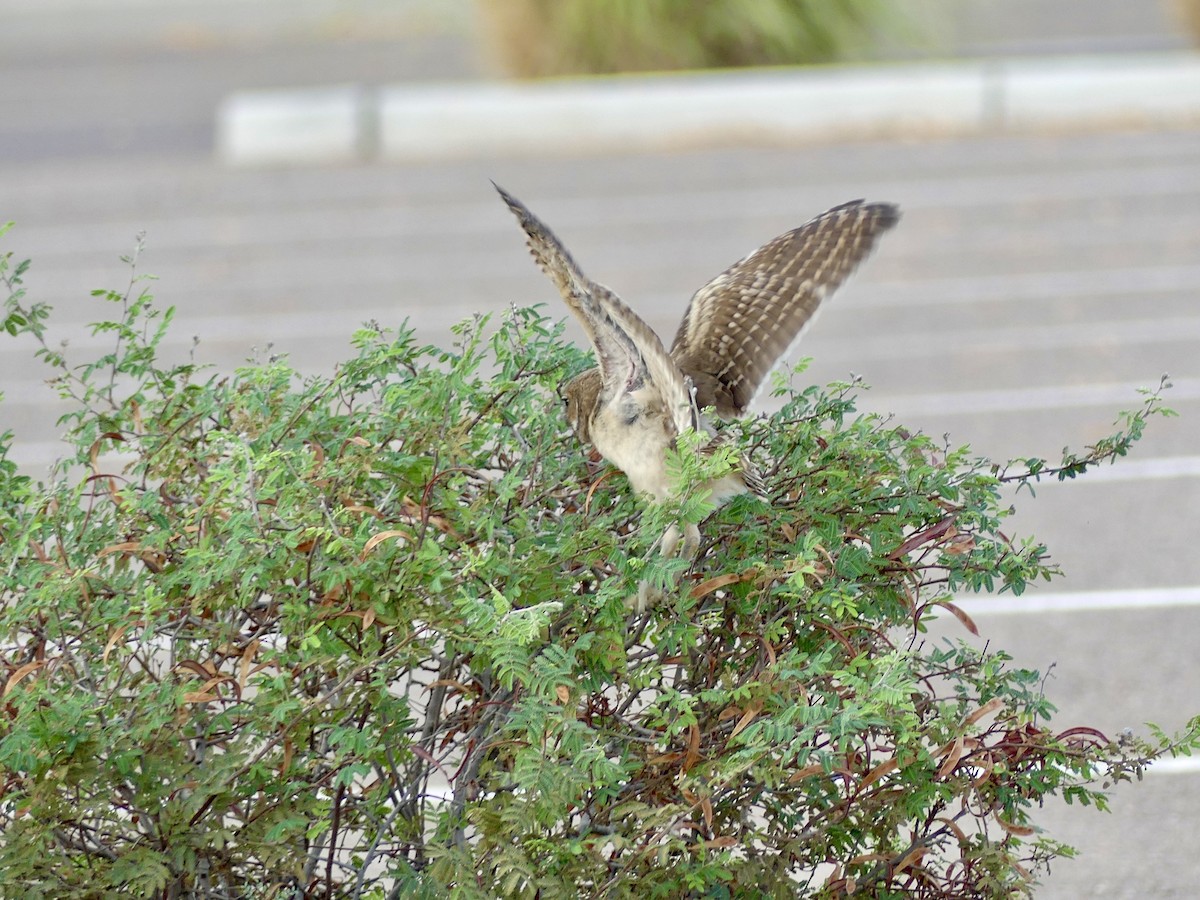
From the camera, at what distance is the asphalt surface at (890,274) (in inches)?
224

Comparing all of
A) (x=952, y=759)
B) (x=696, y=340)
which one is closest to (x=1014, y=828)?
(x=952, y=759)

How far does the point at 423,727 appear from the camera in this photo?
2.85m

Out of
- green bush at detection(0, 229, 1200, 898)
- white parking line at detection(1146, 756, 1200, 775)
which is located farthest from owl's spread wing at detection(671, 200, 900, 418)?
white parking line at detection(1146, 756, 1200, 775)

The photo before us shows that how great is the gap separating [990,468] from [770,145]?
12.7m

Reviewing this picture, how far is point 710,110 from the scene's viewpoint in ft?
50.5

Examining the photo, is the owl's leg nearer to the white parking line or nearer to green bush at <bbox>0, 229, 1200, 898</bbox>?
green bush at <bbox>0, 229, 1200, 898</bbox>

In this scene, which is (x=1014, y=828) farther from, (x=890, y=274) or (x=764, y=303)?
(x=890, y=274)

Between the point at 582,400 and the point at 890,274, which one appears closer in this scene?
the point at 582,400

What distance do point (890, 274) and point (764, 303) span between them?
805 centimetres

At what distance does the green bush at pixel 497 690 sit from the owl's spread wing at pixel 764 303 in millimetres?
633

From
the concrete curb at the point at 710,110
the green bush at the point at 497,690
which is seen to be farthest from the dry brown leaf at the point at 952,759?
the concrete curb at the point at 710,110

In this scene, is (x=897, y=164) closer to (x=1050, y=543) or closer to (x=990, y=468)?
(x=1050, y=543)

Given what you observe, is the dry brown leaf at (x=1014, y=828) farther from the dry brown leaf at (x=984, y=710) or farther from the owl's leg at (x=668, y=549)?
Result: the owl's leg at (x=668, y=549)

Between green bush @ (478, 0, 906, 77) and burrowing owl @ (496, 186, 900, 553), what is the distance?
12.9 meters
